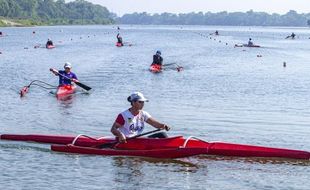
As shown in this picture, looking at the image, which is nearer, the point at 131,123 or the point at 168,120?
the point at 131,123

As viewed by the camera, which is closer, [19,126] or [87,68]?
[19,126]

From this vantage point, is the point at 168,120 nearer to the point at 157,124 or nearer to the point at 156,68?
the point at 157,124

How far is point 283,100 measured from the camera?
34625 millimetres

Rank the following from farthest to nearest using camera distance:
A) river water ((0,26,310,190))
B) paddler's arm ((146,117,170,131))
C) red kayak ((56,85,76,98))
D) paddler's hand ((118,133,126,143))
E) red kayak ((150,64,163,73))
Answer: red kayak ((150,64,163,73)) → red kayak ((56,85,76,98)) → paddler's hand ((118,133,126,143)) → paddler's arm ((146,117,170,131)) → river water ((0,26,310,190))

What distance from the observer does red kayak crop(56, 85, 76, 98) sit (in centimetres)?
3403

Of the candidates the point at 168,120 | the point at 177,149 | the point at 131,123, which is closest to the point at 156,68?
the point at 168,120

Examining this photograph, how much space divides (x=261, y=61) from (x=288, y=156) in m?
51.3

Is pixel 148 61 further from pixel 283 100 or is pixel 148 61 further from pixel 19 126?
pixel 19 126

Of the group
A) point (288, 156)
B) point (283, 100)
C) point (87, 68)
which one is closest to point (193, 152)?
point (288, 156)

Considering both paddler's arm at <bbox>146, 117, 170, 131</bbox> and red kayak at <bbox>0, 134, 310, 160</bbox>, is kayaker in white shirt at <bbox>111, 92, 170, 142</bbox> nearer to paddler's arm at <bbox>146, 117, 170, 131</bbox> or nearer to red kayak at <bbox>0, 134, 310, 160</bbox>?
paddler's arm at <bbox>146, 117, 170, 131</bbox>

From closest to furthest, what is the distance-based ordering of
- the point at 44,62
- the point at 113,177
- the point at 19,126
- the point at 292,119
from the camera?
the point at 113,177
the point at 19,126
the point at 292,119
the point at 44,62

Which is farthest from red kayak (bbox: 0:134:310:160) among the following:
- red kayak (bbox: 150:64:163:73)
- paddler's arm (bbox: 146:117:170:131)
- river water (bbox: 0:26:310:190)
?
red kayak (bbox: 150:64:163:73)

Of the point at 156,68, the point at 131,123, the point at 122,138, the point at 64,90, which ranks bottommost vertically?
the point at 64,90

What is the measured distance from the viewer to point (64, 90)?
34406 mm
